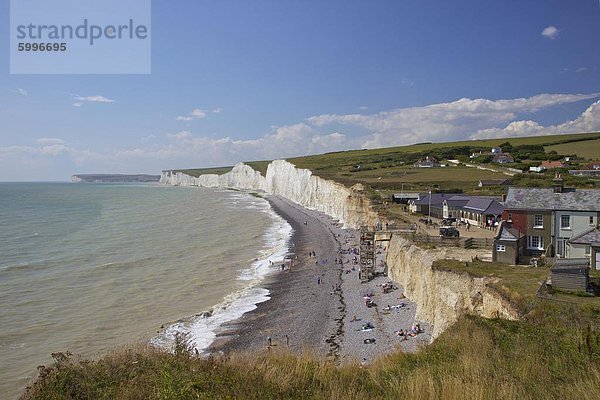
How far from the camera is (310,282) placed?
31516 millimetres

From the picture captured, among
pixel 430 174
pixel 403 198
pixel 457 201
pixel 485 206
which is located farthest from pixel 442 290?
pixel 430 174

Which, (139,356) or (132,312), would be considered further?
(132,312)

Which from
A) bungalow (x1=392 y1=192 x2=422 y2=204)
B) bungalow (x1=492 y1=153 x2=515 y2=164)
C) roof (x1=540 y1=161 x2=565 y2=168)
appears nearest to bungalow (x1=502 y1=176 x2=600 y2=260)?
bungalow (x1=392 y1=192 x2=422 y2=204)

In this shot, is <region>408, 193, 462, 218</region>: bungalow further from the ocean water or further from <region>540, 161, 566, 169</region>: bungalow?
<region>540, 161, 566, 169</region>: bungalow

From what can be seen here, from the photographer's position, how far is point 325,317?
24.0 m

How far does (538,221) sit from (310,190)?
2639 inches

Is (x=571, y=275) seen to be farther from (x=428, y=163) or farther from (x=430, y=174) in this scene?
(x=428, y=163)

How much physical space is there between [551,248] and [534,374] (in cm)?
1801

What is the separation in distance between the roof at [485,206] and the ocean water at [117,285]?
58.5ft

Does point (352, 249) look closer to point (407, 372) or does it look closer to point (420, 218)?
point (420, 218)

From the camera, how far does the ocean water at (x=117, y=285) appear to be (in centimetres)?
2083

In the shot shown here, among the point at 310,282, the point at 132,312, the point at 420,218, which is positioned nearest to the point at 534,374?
the point at 132,312

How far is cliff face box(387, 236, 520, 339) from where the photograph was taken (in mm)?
15062

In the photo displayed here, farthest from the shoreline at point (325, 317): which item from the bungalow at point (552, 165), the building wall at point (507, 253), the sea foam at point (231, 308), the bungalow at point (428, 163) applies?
the bungalow at point (428, 163)
